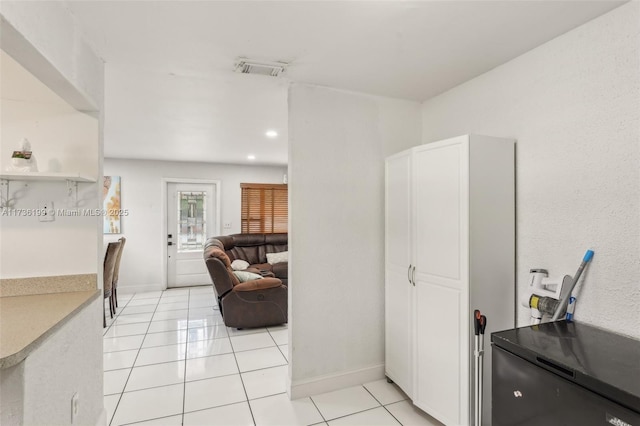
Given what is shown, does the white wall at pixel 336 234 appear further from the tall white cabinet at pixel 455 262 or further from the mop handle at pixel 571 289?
the mop handle at pixel 571 289

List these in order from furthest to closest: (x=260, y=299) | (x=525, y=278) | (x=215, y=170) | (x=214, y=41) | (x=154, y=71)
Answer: (x=215, y=170), (x=260, y=299), (x=154, y=71), (x=525, y=278), (x=214, y=41)

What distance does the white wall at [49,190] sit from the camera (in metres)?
1.90

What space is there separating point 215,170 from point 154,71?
4188 millimetres

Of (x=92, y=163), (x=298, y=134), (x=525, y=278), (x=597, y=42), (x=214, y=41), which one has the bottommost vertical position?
(x=525, y=278)

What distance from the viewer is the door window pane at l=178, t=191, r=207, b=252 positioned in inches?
246

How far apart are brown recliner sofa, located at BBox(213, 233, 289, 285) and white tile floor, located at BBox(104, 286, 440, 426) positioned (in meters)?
1.97

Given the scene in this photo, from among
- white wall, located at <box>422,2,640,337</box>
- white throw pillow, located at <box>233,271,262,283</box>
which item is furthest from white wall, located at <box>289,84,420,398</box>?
white throw pillow, located at <box>233,271,262,283</box>

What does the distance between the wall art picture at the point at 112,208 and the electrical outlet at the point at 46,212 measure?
4.30 meters

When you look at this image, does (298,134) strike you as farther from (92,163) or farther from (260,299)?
(260,299)

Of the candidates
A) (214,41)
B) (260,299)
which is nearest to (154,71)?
(214,41)

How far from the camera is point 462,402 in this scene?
6.42ft

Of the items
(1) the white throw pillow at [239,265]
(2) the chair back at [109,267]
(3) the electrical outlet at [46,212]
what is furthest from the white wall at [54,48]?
(1) the white throw pillow at [239,265]

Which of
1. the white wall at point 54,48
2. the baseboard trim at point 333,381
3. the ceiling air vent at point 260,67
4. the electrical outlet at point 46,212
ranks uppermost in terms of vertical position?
the ceiling air vent at point 260,67

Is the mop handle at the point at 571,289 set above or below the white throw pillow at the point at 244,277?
above
